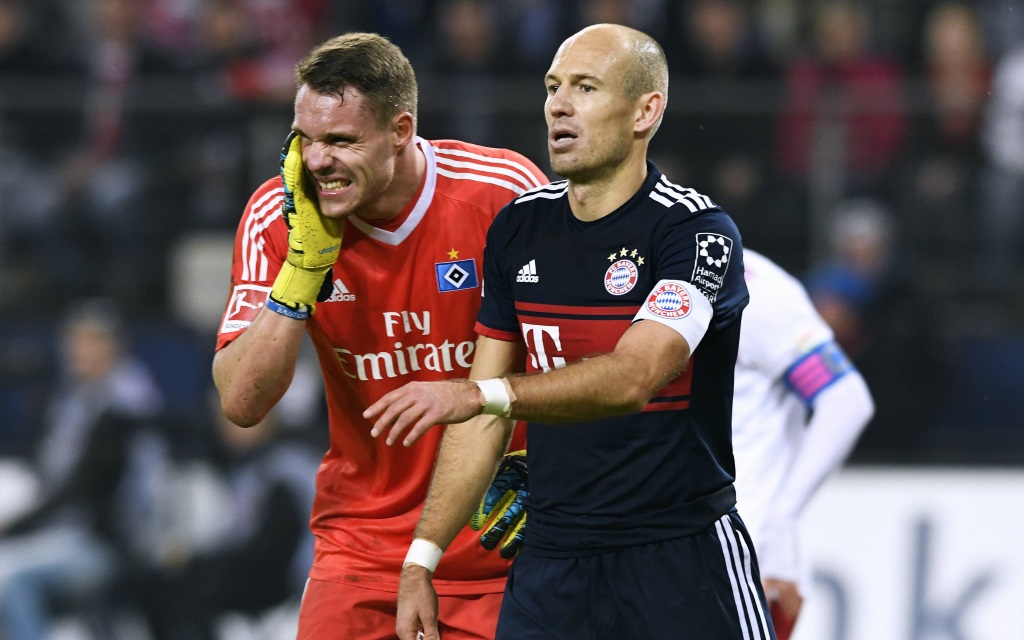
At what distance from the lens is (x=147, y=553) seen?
912 centimetres

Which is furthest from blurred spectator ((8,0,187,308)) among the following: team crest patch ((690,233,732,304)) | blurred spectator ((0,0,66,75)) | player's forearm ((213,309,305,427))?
team crest patch ((690,233,732,304))

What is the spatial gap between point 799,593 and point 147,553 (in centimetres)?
483

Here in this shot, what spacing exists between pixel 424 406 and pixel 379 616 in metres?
1.49

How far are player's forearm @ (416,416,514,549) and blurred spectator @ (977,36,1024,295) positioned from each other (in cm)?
646

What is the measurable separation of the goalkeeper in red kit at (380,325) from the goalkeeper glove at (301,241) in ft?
0.05

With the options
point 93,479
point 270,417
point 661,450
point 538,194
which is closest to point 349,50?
point 538,194

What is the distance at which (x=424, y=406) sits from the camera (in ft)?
11.1

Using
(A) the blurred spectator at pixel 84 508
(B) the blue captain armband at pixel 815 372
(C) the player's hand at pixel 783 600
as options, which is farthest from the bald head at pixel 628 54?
(A) the blurred spectator at pixel 84 508

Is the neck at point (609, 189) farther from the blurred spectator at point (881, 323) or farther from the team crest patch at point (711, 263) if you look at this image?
the blurred spectator at point (881, 323)

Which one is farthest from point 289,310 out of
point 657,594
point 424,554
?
point 657,594

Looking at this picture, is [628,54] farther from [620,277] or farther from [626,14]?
[626,14]

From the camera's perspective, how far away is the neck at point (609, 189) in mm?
4027

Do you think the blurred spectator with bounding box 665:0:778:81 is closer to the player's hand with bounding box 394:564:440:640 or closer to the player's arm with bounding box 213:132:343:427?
the player's arm with bounding box 213:132:343:427

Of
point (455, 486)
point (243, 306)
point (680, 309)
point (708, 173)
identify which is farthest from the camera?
point (708, 173)
